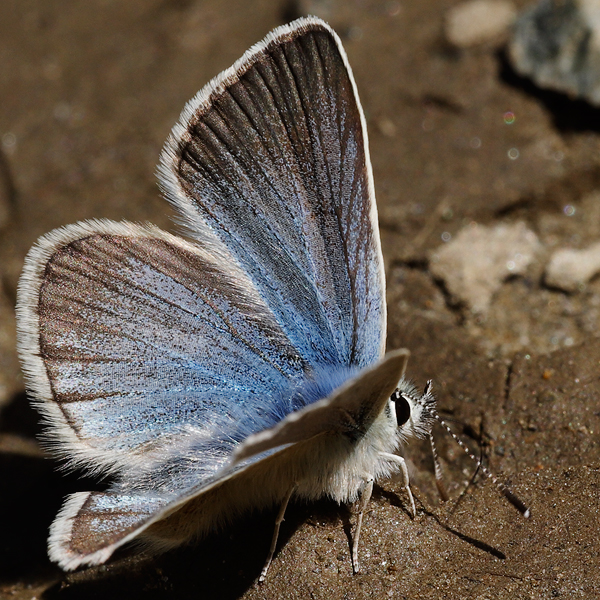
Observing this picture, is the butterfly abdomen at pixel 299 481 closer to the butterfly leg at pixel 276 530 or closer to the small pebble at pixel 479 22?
the butterfly leg at pixel 276 530

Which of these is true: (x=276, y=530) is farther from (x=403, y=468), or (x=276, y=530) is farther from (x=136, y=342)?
(x=136, y=342)

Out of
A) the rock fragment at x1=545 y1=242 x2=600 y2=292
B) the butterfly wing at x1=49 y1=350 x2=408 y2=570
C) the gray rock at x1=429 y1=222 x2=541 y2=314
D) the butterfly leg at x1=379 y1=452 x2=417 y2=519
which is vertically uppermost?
the butterfly wing at x1=49 y1=350 x2=408 y2=570

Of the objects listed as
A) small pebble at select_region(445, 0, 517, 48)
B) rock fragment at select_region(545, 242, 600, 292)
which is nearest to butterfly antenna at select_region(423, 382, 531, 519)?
rock fragment at select_region(545, 242, 600, 292)

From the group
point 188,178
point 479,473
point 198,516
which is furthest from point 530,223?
point 198,516

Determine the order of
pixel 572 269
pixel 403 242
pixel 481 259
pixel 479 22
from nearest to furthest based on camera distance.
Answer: pixel 572 269 → pixel 481 259 → pixel 403 242 → pixel 479 22

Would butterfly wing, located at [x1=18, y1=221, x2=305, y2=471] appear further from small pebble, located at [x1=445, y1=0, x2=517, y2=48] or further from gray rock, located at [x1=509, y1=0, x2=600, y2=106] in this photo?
small pebble, located at [x1=445, y1=0, x2=517, y2=48]

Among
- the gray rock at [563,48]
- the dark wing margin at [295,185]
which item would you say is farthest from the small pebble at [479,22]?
the dark wing margin at [295,185]

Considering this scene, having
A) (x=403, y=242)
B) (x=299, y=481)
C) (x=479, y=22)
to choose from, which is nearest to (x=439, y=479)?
(x=299, y=481)
